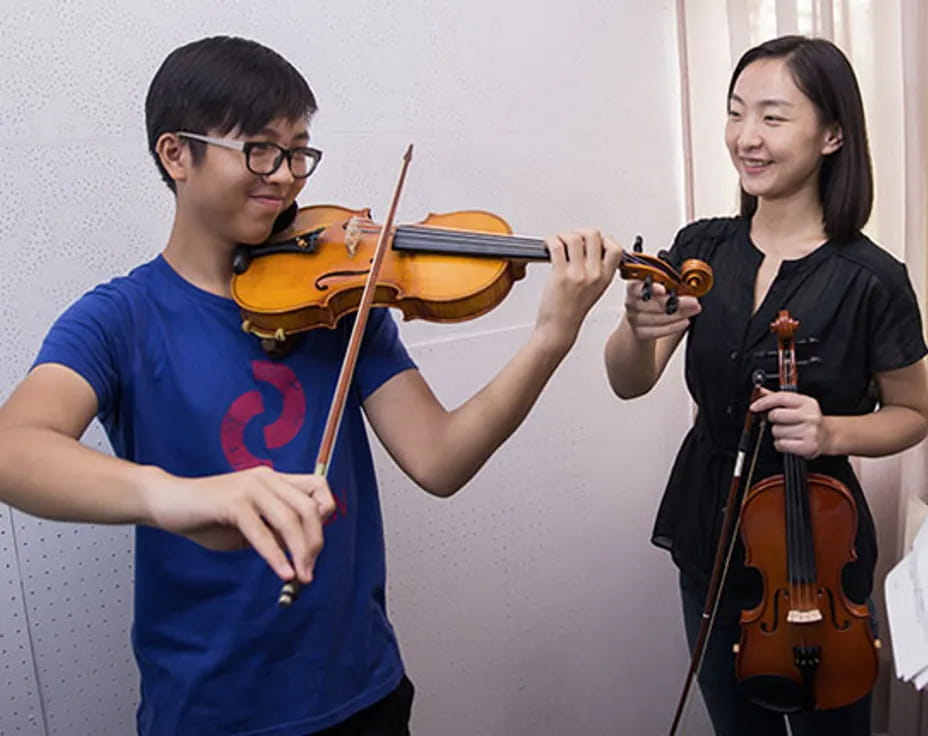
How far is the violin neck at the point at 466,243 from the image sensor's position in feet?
3.68

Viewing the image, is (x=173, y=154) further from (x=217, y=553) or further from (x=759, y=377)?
(x=759, y=377)

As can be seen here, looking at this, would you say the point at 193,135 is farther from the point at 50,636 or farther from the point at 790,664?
the point at 790,664

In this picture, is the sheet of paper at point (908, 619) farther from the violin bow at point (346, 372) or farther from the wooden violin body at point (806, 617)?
the violin bow at point (346, 372)

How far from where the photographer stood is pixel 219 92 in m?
1.04

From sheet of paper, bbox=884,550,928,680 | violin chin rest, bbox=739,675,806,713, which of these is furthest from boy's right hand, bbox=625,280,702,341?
violin chin rest, bbox=739,675,806,713

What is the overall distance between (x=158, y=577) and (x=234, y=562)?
0.09m

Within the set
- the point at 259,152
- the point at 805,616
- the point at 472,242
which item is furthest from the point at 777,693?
the point at 259,152

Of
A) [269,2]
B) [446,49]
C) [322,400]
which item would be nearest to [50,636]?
[322,400]

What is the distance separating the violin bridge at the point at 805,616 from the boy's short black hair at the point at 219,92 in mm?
938

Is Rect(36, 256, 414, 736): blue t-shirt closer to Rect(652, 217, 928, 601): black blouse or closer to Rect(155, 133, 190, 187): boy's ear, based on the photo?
Rect(155, 133, 190, 187): boy's ear

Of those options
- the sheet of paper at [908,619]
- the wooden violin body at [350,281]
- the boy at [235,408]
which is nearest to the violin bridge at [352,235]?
the wooden violin body at [350,281]

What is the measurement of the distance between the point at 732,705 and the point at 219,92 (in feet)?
3.93

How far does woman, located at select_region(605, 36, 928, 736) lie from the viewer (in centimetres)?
140

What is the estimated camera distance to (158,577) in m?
1.04
